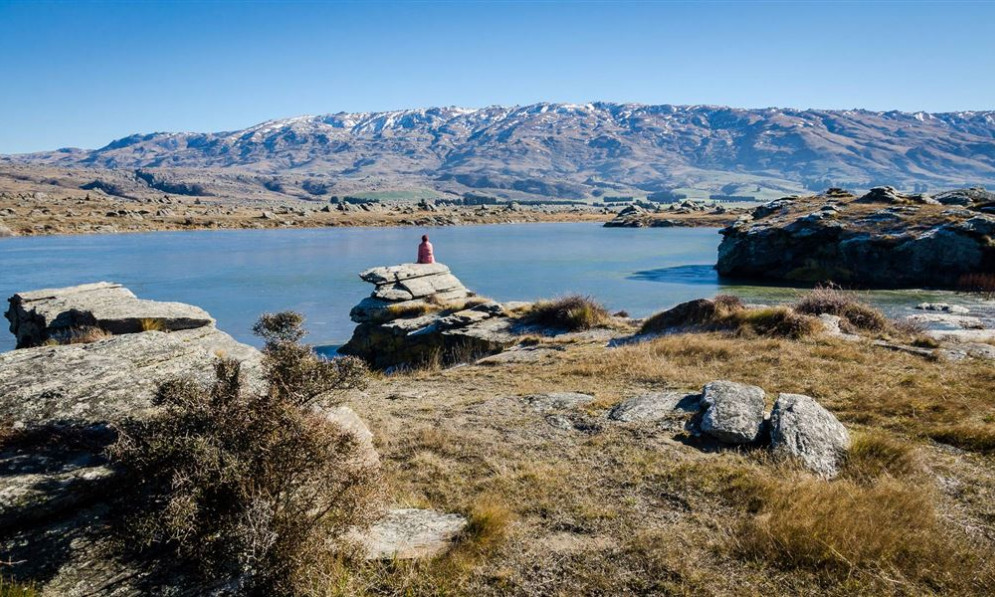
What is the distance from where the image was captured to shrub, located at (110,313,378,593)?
14.4 feet

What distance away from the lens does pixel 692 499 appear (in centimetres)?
597

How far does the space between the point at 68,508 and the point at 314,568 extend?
7.27ft

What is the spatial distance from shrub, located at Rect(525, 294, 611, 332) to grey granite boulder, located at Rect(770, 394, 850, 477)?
453 inches

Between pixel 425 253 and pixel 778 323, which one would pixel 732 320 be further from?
pixel 425 253

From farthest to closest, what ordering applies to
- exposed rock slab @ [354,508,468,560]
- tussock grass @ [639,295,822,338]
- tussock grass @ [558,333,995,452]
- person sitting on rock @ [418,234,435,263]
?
1. person sitting on rock @ [418,234,435,263]
2. tussock grass @ [639,295,822,338]
3. tussock grass @ [558,333,995,452]
4. exposed rock slab @ [354,508,468,560]

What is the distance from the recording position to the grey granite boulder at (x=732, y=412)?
24.0ft

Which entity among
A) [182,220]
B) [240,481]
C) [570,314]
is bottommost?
[570,314]

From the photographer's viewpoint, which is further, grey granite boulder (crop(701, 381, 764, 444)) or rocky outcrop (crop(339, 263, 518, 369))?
rocky outcrop (crop(339, 263, 518, 369))

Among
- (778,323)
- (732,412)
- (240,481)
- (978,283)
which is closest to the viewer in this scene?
(240,481)

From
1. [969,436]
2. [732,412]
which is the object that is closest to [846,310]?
[969,436]

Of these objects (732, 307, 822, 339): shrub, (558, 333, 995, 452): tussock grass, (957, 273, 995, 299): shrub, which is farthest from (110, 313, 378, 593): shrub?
(957, 273, 995, 299): shrub

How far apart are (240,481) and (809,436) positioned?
6261 millimetres

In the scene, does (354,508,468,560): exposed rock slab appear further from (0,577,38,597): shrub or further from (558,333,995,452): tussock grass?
(558,333,995,452): tussock grass

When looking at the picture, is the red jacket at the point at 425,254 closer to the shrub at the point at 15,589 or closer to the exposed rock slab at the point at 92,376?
the exposed rock slab at the point at 92,376
